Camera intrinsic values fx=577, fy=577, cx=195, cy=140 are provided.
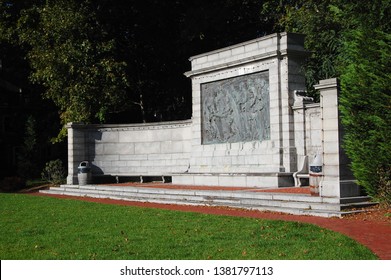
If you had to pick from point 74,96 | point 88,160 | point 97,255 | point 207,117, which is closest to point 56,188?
point 88,160

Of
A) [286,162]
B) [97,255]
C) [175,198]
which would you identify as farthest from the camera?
[286,162]

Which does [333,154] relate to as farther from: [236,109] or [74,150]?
[74,150]

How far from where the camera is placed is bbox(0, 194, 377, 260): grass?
9312 mm

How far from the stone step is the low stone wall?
4018 millimetres

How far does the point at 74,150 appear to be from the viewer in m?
28.7

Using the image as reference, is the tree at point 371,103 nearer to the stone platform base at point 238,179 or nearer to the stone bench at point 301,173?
the stone bench at point 301,173

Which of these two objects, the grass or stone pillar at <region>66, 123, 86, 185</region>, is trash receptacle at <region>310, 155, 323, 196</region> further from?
stone pillar at <region>66, 123, 86, 185</region>

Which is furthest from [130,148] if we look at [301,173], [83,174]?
[301,173]

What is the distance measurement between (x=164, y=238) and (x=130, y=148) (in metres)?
18.0

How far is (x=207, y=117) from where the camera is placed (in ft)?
81.2

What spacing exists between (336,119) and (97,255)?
8.48 metres

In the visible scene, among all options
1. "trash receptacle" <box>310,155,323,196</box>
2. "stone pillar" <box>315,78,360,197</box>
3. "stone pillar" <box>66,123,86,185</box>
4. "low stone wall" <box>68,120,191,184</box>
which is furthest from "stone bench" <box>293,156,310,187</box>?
"stone pillar" <box>66,123,86,185</box>

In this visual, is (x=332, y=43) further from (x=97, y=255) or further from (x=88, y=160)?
(x=97, y=255)

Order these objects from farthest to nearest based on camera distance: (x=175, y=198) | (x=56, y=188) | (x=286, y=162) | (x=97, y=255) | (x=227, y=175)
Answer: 1. (x=56, y=188)
2. (x=227, y=175)
3. (x=286, y=162)
4. (x=175, y=198)
5. (x=97, y=255)
